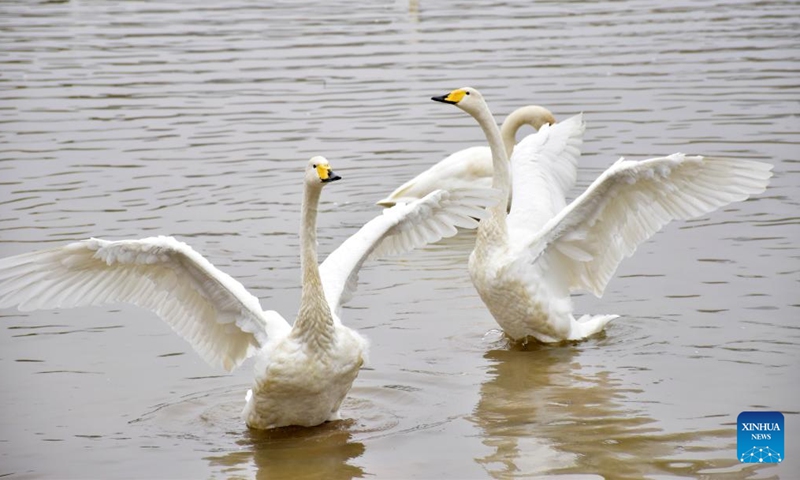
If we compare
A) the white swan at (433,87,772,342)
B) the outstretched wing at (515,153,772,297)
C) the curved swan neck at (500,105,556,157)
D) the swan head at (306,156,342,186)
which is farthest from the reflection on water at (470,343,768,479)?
the curved swan neck at (500,105,556,157)

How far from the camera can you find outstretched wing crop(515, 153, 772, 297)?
28.8 feet

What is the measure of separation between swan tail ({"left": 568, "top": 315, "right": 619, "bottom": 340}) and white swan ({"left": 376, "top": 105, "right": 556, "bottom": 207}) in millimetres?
3626

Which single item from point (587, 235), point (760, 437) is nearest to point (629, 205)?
point (587, 235)

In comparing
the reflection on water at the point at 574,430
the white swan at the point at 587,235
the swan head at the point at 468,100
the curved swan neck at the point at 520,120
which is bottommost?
the reflection on water at the point at 574,430

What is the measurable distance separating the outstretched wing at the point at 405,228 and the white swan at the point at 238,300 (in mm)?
14

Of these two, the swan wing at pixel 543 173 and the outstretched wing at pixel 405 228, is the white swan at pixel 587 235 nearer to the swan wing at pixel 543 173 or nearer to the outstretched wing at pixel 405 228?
the swan wing at pixel 543 173

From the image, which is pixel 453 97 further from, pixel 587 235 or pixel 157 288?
pixel 157 288

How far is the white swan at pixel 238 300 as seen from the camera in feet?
24.6

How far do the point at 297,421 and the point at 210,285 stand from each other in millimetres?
868

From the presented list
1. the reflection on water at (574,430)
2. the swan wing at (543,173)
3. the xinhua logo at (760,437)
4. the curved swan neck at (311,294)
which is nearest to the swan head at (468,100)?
the swan wing at (543,173)

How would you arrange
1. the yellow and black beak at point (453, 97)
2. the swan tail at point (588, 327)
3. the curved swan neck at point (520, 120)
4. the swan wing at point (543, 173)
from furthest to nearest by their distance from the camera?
the curved swan neck at point (520, 120) → the swan wing at point (543, 173) → the yellow and black beak at point (453, 97) → the swan tail at point (588, 327)

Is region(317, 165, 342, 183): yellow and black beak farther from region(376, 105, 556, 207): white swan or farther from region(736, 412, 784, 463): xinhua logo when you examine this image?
region(376, 105, 556, 207): white swan

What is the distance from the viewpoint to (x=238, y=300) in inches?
308

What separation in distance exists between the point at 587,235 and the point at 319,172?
2359mm
